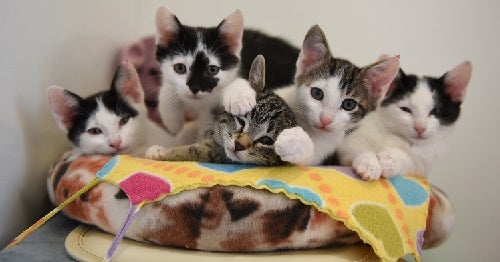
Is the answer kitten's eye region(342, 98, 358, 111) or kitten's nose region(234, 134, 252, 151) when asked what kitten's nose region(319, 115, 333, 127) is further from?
kitten's nose region(234, 134, 252, 151)

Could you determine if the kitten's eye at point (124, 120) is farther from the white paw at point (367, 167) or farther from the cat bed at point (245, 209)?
the white paw at point (367, 167)

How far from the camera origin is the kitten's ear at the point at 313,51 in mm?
1234

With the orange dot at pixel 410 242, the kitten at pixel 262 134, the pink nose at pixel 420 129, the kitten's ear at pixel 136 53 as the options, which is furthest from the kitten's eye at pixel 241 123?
the kitten's ear at pixel 136 53

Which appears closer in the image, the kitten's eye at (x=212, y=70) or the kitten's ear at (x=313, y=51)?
the kitten's ear at (x=313, y=51)

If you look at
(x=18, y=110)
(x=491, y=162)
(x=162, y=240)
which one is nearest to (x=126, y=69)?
(x=18, y=110)

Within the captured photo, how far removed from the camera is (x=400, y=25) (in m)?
2.06

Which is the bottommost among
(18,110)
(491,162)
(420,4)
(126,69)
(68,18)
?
(491,162)

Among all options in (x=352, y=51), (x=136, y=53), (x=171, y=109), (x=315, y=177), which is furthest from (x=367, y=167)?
(x=136, y=53)

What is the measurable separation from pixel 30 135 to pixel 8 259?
0.50 metres

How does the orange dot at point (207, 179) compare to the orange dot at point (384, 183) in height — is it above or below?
above

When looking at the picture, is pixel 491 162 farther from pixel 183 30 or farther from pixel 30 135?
pixel 30 135

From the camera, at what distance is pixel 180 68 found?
139 cm

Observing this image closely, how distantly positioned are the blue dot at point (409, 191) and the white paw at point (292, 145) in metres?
0.34

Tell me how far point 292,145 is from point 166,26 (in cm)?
67
